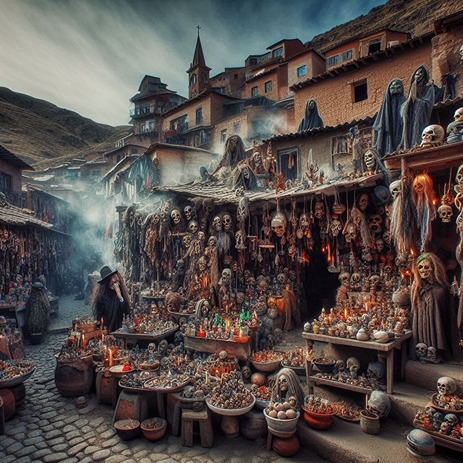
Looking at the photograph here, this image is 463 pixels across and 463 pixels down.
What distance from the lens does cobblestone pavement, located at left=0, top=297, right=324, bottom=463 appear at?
5.16 meters

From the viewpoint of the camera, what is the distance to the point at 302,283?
10203mm

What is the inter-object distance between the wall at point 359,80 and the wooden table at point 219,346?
13.5 meters

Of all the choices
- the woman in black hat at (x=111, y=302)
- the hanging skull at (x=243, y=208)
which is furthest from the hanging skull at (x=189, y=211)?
the woman in black hat at (x=111, y=302)

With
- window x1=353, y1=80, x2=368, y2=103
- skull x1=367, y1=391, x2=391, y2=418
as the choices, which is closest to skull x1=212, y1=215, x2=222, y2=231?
skull x1=367, y1=391, x2=391, y2=418

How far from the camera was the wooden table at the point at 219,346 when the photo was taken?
7285 millimetres

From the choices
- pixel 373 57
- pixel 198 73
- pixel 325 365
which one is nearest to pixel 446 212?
pixel 325 365

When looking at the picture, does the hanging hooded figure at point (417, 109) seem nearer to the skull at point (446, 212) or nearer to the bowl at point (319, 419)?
the skull at point (446, 212)

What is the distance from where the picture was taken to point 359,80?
1602cm

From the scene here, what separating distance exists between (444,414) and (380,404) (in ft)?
2.80

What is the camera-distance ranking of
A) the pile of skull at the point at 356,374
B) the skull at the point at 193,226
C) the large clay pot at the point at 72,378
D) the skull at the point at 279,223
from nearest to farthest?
the pile of skull at the point at 356,374 < the large clay pot at the point at 72,378 < the skull at the point at 279,223 < the skull at the point at 193,226

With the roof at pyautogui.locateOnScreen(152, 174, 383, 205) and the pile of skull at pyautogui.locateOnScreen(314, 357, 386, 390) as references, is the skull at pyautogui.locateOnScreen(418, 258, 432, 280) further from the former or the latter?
the roof at pyautogui.locateOnScreen(152, 174, 383, 205)

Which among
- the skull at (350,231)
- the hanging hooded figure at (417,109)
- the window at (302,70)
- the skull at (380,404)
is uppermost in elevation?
the window at (302,70)

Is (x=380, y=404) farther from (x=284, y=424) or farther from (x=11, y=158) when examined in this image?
(x=11, y=158)

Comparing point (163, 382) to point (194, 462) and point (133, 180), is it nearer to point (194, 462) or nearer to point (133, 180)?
point (194, 462)
